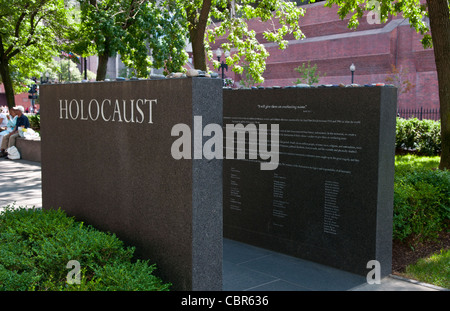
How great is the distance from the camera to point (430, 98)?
42000mm

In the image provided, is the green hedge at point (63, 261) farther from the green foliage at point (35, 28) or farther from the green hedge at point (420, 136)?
the green foliage at point (35, 28)

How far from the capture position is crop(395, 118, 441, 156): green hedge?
17312mm

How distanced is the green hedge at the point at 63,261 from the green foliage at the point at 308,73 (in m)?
43.1

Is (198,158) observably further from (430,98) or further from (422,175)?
(430,98)

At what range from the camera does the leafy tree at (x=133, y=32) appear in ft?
49.4

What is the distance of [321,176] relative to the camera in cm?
604

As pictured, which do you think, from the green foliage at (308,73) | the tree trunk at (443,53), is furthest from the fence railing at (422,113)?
the tree trunk at (443,53)

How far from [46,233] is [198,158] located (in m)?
2.03

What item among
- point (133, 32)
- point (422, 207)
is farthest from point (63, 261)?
point (133, 32)

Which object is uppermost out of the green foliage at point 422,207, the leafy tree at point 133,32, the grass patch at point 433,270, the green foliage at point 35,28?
the green foliage at point 35,28

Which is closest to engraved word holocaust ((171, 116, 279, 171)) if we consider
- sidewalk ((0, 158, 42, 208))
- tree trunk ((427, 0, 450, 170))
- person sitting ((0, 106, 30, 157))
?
sidewalk ((0, 158, 42, 208))

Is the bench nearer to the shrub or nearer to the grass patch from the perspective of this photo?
the shrub

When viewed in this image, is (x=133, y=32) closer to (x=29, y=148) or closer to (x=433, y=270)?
(x=29, y=148)

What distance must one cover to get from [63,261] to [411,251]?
15.2 ft
